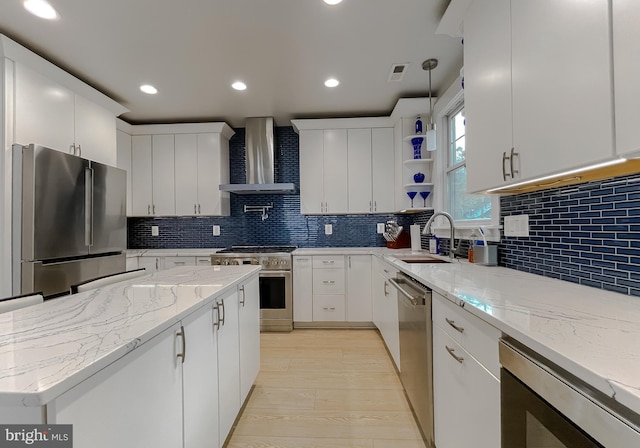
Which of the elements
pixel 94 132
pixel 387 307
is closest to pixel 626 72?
pixel 387 307

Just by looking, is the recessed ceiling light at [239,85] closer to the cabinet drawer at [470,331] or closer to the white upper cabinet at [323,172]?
the white upper cabinet at [323,172]

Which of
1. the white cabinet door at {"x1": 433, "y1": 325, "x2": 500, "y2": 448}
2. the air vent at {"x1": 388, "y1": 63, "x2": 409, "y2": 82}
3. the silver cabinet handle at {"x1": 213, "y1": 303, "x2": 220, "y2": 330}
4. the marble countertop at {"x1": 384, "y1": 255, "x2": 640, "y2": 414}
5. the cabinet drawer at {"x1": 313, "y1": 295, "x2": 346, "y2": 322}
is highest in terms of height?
the air vent at {"x1": 388, "y1": 63, "x2": 409, "y2": 82}

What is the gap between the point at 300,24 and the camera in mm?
1981

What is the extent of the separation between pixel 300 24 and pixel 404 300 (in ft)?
6.48

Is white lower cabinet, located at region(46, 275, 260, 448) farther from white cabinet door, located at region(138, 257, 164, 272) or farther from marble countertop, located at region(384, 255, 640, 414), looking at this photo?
white cabinet door, located at region(138, 257, 164, 272)

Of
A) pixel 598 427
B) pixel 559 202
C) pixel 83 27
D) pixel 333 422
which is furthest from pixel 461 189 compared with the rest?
pixel 83 27

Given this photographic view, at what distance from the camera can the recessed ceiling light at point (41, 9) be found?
1780 mm

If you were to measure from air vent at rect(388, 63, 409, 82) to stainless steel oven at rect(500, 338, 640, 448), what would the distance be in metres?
2.40

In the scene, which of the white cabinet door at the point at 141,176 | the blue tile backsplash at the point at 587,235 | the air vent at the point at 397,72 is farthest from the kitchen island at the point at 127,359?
the white cabinet door at the point at 141,176

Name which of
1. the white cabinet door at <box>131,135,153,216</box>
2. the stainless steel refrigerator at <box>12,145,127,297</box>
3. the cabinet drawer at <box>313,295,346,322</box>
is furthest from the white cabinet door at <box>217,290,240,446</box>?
the white cabinet door at <box>131,135,153,216</box>

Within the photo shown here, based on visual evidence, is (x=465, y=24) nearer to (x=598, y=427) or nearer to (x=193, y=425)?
(x=598, y=427)

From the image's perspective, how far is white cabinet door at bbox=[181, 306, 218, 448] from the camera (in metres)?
1.10

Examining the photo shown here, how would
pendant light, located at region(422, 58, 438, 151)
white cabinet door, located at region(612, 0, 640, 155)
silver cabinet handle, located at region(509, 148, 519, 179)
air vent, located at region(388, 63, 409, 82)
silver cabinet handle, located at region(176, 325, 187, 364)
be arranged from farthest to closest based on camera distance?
air vent, located at region(388, 63, 409, 82), pendant light, located at region(422, 58, 438, 151), silver cabinet handle, located at region(509, 148, 519, 179), silver cabinet handle, located at region(176, 325, 187, 364), white cabinet door, located at region(612, 0, 640, 155)

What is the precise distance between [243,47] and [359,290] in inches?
104
